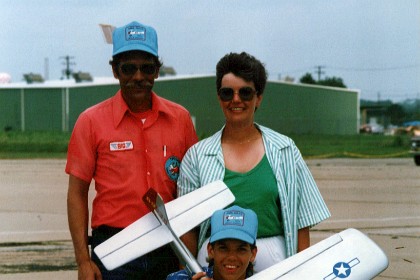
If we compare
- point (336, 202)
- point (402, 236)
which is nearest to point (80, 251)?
point (402, 236)

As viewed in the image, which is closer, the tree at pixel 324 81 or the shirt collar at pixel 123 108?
the shirt collar at pixel 123 108

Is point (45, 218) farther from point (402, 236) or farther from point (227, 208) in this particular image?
point (227, 208)

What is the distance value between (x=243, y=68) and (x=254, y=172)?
19.6 inches

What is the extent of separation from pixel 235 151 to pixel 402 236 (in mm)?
6919

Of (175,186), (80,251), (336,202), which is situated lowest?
(336,202)

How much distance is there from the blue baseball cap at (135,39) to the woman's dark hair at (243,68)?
0.34 m

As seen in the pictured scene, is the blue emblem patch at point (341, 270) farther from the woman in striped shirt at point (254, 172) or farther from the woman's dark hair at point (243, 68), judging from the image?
the woman's dark hair at point (243, 68)

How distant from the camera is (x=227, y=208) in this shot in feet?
12.5

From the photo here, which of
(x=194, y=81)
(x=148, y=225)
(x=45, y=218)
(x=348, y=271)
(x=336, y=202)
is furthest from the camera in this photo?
(x=194, y=81)

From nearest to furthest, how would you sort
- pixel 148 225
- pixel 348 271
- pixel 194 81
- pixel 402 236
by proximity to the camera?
1. pixel 348 271
2. pixel 148 225
3. pixel 402 236
4. pixel 194 81

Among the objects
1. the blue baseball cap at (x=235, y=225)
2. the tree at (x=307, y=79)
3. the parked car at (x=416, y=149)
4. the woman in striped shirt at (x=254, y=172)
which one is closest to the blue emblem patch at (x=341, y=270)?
the blue baseball cap at (x=235, y=225)

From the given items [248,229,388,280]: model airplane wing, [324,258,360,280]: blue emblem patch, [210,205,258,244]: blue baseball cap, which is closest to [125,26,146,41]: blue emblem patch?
[210,205,258,244]: blue baseball cap

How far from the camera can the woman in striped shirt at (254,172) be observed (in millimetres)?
3877

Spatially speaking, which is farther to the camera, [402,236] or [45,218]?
[45,218]
